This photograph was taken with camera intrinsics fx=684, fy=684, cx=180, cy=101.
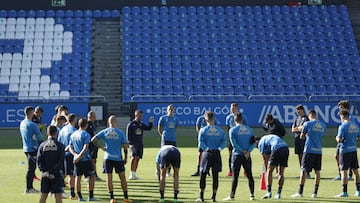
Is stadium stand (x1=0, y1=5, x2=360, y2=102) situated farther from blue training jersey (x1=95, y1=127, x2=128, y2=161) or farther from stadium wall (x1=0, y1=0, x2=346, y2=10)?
blue training jersey (x1=95, y1=127, x2=128, y2=161)

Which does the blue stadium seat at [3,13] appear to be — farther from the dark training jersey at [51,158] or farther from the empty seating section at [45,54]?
the dark training jersey at [51,158]

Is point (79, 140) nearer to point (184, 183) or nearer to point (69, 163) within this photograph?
point (69, 163)

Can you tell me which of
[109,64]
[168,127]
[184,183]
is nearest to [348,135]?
[184,183]

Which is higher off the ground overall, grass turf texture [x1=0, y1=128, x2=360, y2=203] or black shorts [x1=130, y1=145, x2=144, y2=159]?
black shorts [x1=130, y1=145, x2=144, y2=159]

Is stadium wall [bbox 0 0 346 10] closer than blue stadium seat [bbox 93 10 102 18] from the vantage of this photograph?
No

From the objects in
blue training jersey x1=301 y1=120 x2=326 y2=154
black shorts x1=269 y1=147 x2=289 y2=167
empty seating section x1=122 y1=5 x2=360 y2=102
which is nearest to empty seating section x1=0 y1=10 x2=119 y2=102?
empty seating section x1=122 y1=5 x2=360 y2=102

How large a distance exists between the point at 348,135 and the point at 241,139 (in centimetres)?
292

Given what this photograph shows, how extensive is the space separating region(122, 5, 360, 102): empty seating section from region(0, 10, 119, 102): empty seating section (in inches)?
111

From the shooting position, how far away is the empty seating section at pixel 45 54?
1636 inches

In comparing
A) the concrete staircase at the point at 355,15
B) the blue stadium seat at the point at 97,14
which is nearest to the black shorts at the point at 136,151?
the blue stadium seat at the point at 97,14

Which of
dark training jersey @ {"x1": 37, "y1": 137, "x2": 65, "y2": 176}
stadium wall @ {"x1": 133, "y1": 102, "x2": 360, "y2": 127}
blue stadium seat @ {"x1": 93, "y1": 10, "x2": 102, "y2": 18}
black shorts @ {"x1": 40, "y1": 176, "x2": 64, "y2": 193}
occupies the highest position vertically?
blue stadium seat @ {"x1": 93, "y1": 10, "x2": 102, "y2": 18}

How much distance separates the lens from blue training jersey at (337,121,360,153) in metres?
16.8

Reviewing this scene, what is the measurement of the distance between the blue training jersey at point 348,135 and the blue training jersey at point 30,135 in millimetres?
7424

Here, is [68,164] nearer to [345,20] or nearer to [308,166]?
[308,166]
